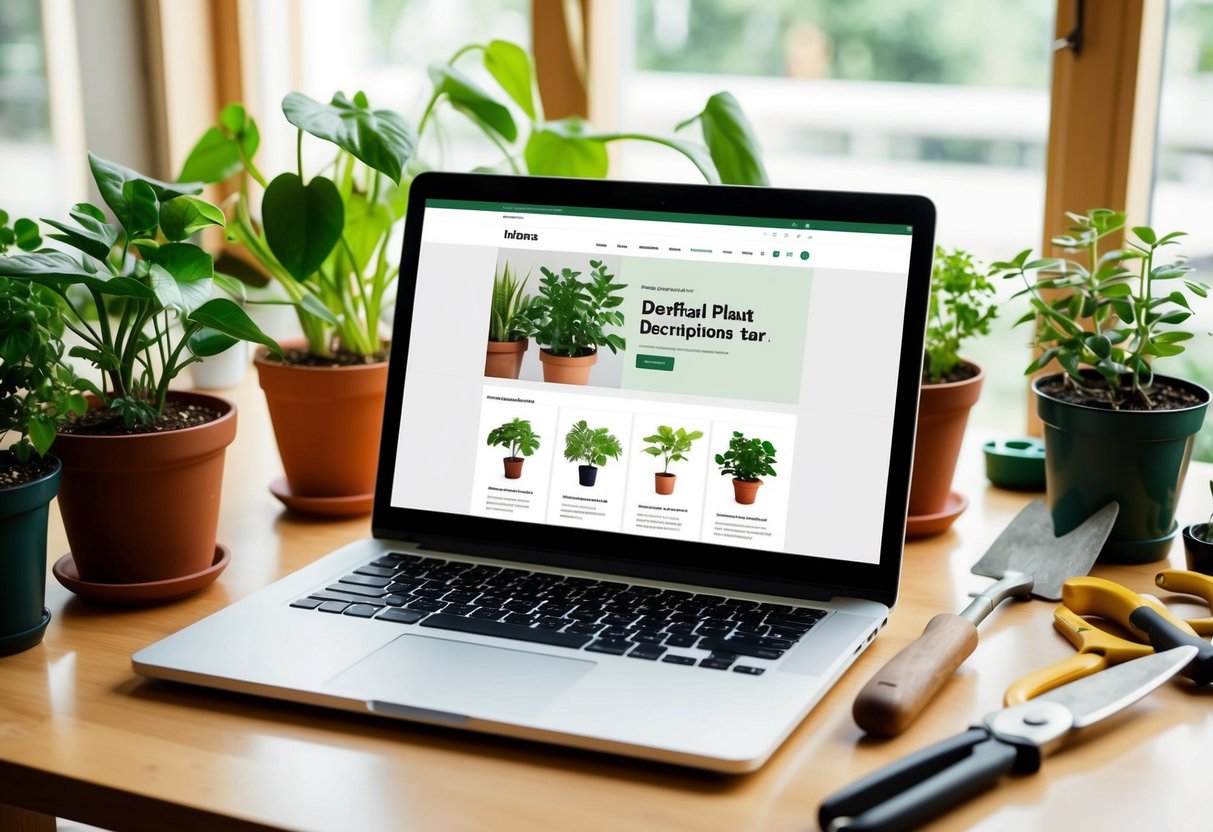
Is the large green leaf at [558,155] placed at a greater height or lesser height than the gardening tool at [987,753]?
greater

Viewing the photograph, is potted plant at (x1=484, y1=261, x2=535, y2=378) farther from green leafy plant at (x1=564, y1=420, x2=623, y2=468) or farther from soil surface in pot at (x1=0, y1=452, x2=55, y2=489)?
soil surface in pot at (x1=0, y1=452, x2=55, y2=489)

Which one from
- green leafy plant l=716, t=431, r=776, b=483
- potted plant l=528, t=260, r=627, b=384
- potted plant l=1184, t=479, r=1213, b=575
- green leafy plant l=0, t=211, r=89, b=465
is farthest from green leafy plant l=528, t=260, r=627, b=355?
potted plant l=1184, t=479, r=1213, b=575

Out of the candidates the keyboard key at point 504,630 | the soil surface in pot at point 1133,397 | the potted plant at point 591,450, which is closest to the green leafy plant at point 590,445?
the potted plant at point 591,450

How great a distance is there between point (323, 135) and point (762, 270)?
1.11ft

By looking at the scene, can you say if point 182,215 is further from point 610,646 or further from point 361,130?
point 610,646

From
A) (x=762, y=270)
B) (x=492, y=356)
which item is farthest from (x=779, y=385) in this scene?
(x=492, y=356)

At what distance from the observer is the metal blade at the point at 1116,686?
0.69 metres

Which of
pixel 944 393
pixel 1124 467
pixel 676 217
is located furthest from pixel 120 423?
pixel 1124 467

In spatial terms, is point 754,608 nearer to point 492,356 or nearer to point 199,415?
point 492,356

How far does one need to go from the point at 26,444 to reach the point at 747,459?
0.49m

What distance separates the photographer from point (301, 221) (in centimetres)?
97

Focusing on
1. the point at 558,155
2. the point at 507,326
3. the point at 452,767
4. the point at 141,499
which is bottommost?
the point at 452,767

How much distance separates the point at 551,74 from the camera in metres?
1.67

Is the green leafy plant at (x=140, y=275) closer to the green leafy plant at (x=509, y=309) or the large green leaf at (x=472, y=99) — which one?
the green leafy plant at (x=509, y=309)
